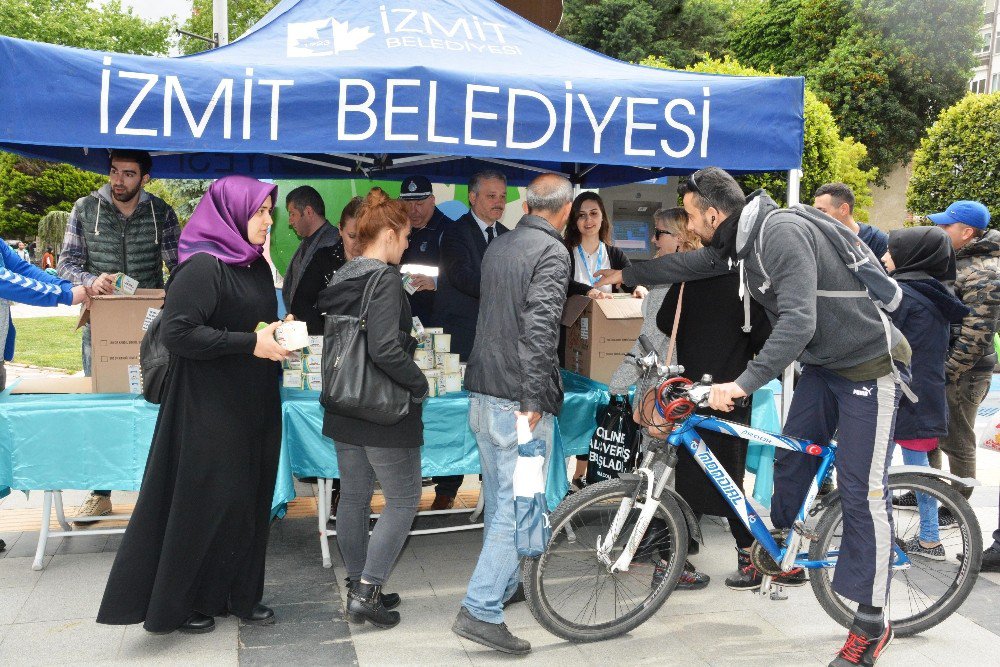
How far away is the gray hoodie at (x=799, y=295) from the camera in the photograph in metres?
3.03

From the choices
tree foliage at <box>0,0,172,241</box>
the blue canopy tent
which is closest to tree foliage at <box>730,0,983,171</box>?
tree foliage at <box>0,0,172,241</box>

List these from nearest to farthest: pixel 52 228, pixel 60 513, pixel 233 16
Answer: pixel 60 513 < pixel 233 16 < pixel 52 228

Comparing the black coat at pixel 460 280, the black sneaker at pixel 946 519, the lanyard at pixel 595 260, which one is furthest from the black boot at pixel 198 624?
the black sneaker at pixel 946 519

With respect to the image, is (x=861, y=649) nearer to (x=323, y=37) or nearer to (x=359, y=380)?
(x=359, y=380)

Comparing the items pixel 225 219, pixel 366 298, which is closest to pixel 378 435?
pixel 366 298

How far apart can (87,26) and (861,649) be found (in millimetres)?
34764

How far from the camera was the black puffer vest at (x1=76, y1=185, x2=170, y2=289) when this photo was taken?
15.7ft

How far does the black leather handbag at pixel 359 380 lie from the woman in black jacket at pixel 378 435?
0.03 m

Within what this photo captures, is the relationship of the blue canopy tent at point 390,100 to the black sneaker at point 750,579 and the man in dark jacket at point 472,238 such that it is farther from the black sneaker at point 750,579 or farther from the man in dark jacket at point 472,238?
the black sneaker at point 750,579

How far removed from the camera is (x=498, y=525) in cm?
333

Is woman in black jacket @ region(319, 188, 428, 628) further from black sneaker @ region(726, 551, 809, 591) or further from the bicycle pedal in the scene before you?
the bicycle pedal

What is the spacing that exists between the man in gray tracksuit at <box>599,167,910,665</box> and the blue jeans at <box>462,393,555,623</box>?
30.6 inches

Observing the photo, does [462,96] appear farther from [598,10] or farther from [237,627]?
[598,10]

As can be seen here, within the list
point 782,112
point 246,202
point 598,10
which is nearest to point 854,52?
point 598,10
